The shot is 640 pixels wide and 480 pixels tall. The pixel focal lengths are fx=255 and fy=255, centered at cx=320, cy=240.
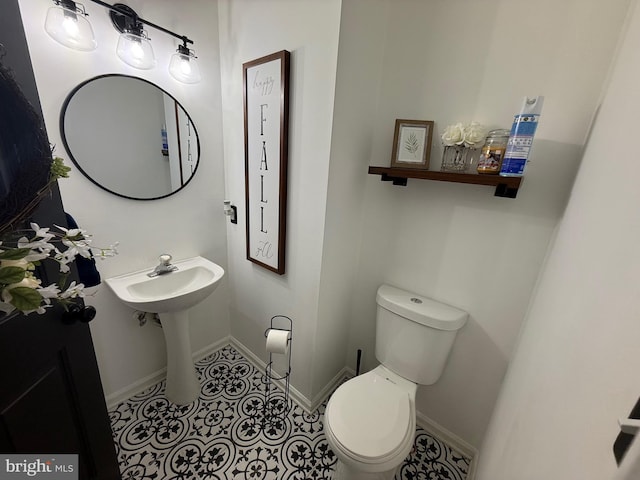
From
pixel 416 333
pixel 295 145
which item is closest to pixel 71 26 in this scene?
pixel 295 145

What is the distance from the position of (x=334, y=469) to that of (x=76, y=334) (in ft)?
4.29

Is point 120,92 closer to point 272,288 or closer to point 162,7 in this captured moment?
point 162,7

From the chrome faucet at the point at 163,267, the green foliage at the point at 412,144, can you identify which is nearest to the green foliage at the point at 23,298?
the chrome faucet at the point at 163,267

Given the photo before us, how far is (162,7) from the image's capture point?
130 cm

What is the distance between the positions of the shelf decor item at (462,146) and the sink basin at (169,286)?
1.34m

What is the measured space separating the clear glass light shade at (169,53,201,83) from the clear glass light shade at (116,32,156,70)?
10cm

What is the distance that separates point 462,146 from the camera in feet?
3.58

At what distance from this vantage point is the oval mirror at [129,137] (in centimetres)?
119

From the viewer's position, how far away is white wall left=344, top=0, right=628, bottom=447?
3.03ft

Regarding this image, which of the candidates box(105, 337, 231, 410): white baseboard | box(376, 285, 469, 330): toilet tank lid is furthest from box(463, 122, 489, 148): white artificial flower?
box(105, 337, 231, 410): white baseboard

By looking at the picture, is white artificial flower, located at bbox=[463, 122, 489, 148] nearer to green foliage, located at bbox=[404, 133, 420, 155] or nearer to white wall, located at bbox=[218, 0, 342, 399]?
green foliage, located at bbox=[404, 133, 420, 155]

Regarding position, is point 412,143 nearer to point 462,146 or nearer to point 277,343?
point 462,146

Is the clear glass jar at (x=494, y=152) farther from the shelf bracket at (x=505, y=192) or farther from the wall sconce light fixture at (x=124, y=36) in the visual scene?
the wall sconce light fixture at (x=124, y=36)

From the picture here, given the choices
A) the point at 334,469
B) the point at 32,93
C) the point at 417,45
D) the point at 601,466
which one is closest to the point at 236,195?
the point at 32,93
